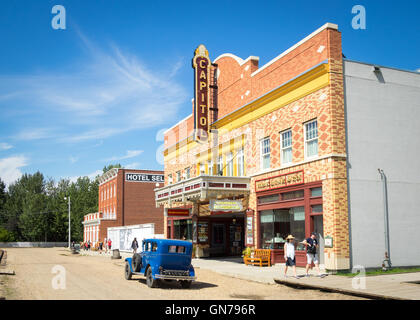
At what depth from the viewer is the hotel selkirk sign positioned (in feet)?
72.3

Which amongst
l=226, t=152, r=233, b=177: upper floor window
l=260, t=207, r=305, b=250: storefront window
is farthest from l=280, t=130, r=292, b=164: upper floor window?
l=226, t=152, r=233, b=177: upper floor window

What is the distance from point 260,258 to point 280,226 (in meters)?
1.98

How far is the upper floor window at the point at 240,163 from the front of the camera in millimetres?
28000

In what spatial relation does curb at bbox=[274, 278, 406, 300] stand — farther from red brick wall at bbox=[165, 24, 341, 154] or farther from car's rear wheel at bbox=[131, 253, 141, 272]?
red brick wall at bbox=[165, 24, 341, 154]

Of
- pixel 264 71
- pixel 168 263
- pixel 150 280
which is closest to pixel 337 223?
pixel 168 263

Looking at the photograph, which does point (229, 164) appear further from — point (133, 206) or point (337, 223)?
point (133, 206)

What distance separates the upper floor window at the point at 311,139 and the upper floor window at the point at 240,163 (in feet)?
21.4

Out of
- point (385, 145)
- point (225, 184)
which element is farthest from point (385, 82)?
point (225, 184)

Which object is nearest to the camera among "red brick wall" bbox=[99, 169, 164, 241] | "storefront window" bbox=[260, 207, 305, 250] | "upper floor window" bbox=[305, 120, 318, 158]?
"upper floor window" bbox=[305, 120, 318, 158]

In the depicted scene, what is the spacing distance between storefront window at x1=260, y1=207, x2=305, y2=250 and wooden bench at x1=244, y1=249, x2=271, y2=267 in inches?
20.6

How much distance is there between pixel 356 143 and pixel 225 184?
8.37m

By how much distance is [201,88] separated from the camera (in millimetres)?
31469

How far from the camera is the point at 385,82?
21797mm

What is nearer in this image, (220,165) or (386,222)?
(386,222)
